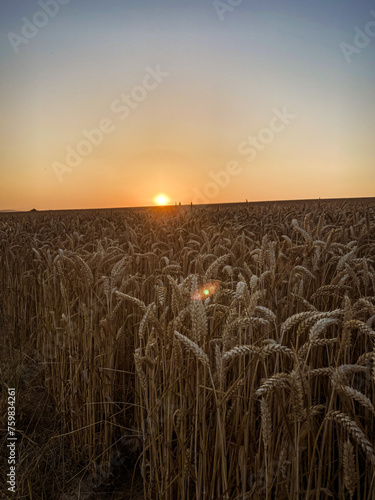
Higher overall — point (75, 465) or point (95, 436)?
point (95, 436)

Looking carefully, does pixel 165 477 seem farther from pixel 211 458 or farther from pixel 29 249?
pixel 29 249

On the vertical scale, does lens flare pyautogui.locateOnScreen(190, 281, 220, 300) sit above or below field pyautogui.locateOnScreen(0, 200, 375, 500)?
above

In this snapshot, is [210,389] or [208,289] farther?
[208,289]

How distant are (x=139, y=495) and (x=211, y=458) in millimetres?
676

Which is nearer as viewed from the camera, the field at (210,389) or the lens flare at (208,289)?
the field at (210,389)

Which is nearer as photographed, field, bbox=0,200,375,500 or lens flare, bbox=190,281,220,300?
field, bbox=0,200,375,500

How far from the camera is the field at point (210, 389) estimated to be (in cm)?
131

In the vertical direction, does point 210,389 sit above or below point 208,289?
below

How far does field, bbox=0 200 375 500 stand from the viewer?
1310mm

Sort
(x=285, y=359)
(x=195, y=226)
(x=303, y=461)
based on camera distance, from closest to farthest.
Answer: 1. (x=303, y=461)
2. (x=285, y=359)
3. (x=195, y=226)

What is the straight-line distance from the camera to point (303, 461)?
1818 millimetres

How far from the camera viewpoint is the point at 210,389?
130 cm

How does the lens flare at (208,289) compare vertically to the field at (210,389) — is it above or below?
above

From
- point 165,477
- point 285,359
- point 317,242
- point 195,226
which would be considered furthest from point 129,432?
point 195,226
